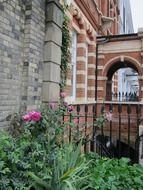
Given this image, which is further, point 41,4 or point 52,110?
point 41,4

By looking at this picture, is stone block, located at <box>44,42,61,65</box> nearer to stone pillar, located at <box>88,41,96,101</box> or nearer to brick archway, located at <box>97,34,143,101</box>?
stone pillar, located at <box>88,41,96,101</box>

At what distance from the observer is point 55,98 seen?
16.6 feet

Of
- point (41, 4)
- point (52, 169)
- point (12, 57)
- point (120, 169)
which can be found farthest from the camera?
point (41, 4)

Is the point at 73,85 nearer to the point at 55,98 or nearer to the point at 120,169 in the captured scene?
the point at 55,98

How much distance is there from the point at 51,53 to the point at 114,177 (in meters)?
2.49

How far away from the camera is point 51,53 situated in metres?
4.83

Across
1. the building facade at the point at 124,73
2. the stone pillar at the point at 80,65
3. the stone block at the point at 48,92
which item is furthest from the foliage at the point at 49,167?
the building facade at the point at 124,73

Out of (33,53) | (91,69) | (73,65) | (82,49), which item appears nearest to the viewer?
(33,53)

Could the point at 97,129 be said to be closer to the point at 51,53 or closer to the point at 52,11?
the point at 51,53

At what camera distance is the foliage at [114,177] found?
320cm

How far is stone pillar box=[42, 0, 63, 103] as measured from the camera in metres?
4.84

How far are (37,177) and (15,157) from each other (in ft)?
0.99

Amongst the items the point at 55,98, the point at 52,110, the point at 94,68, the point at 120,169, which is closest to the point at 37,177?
the point at 120,169

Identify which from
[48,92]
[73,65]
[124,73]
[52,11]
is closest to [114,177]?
[48,92]
